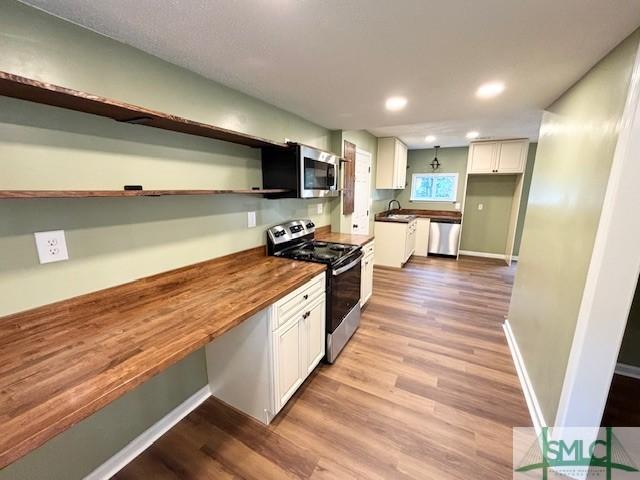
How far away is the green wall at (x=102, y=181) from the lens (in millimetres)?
1059

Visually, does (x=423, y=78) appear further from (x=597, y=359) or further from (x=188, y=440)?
(x=188, y=440)

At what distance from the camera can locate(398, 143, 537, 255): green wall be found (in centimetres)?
533

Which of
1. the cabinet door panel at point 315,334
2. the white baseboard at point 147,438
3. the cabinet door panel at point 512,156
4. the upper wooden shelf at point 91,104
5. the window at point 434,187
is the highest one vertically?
the cabinet door panel at point 512,156

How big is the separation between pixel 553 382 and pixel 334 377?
1.41 meters

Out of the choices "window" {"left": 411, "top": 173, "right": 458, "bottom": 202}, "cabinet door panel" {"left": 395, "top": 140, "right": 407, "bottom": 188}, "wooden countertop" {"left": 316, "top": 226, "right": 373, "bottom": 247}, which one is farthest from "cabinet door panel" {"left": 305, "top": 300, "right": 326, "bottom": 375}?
"window" {"left": 411, "top": 173, "right": 458, "bottom": 202}

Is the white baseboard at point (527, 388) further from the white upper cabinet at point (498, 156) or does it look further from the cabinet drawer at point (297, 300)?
the white upper cabinet at point (498, 156)

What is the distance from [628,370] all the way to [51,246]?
408 cm

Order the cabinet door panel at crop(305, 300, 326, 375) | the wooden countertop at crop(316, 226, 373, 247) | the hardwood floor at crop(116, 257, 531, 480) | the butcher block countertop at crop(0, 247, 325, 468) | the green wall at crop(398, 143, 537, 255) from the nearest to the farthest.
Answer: the butcher block countertop at crop(0, 247, 325, 468) < the hardwood floor at crop(116, 257, 531, 480) < the cabinet door panel at crop(305, 300, 326, 375) < the wooden countertop at crop(316, 226, 373, 247) < the green wall at crop(398, 143, 537, 255)

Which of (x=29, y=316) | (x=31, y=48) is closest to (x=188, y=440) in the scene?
(x=29, y=316)

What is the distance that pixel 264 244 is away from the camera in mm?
2354

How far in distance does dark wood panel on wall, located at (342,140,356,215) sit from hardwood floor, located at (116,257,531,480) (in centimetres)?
163

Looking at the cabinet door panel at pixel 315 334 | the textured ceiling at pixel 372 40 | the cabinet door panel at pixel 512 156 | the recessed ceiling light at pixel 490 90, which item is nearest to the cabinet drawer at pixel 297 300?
the cabinet door panel at pixel 315 334

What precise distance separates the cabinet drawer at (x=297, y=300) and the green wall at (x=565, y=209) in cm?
148

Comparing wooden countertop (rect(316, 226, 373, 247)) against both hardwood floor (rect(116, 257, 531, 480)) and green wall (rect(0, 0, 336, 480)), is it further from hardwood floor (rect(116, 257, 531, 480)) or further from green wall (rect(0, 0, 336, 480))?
green wall (rect(0, 0, 336, 480))
